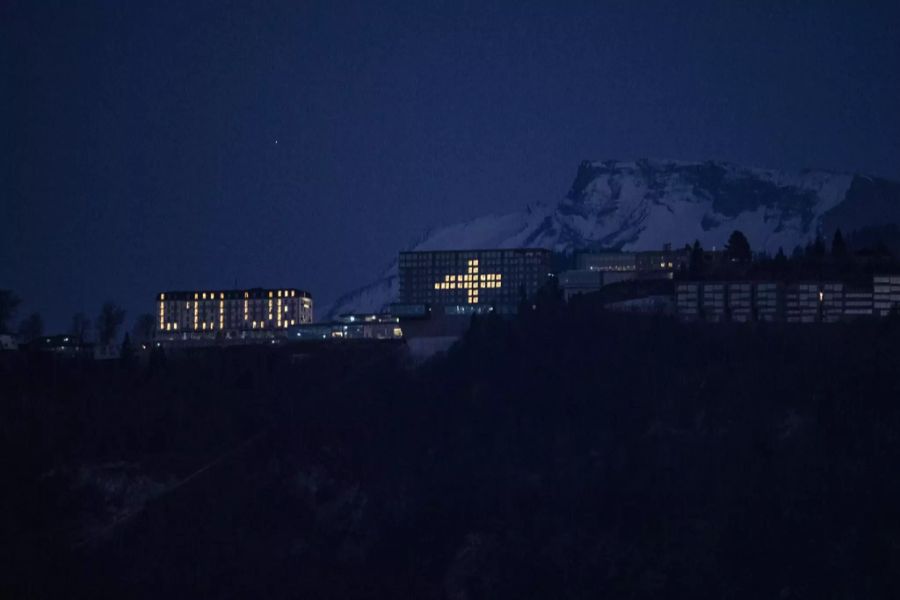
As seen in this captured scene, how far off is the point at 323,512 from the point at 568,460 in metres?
11.4

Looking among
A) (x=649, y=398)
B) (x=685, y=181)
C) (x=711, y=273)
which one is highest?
(x=685, y=181)

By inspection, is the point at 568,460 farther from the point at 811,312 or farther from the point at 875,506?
the point at 811,312

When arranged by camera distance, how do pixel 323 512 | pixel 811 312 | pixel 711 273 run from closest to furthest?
pixel 323 512 < pixel 811 312 < pixel 711 273

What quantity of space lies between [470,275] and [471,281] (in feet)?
1.60

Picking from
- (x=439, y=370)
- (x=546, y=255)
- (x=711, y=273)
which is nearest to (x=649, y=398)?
(x=439, y=370)

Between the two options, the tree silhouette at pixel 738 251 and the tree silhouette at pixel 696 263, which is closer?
the tree silhouette at pixel 696 263

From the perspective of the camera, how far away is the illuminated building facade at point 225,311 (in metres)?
113

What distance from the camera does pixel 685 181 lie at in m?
163

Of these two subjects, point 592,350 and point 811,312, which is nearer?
point 592,350

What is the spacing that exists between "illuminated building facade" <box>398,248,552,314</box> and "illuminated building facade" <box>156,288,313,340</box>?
8.18 m

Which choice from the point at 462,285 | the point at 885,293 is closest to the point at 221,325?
the point at 462,285

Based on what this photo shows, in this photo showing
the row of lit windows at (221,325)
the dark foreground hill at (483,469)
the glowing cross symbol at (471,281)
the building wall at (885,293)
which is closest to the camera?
the dark foreground hill at (483,469)

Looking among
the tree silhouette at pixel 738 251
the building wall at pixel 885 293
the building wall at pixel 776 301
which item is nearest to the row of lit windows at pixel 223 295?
the tree silhouette at pixel 738 251

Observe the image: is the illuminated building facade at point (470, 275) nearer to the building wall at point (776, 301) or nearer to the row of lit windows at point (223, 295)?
the row of lit windows at point (223, 295)
